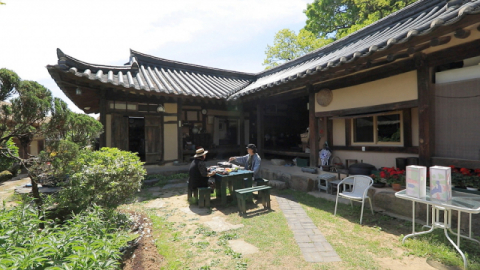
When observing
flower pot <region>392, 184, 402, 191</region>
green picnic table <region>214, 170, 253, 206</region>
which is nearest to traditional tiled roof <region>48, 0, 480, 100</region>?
flower pot <region>392, 184, 402, 191</region>

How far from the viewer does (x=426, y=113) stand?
4.92m

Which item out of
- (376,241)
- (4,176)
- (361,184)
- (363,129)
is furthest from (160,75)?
(376,241)

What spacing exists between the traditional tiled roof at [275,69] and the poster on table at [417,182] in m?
2.16

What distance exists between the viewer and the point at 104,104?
772 cm

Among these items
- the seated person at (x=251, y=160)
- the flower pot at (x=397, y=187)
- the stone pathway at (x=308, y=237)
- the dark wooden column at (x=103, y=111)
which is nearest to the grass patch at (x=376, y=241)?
the stone pathway at (x=308, y=237)

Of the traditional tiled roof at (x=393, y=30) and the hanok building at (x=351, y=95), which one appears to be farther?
the hanok building at (x=351, y=95)

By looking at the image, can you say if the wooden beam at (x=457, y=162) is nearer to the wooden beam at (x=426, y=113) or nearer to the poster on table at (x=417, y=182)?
the wooden beam at (x=426, y=113)

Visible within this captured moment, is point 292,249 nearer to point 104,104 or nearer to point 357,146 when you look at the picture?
point 357,146

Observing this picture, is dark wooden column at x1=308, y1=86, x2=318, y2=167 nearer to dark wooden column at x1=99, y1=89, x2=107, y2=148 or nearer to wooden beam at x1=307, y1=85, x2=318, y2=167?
wooden beam at x1=307, y1=85, x2=318, y2=167

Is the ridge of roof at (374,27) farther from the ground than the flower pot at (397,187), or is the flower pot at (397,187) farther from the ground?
the ridge of roof at (374,27)

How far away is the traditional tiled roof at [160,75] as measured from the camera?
6.84m

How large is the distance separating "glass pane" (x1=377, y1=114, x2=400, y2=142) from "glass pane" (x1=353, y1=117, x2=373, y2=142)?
23cm

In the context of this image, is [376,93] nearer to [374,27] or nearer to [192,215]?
[374,27]

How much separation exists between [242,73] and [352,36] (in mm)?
6610
